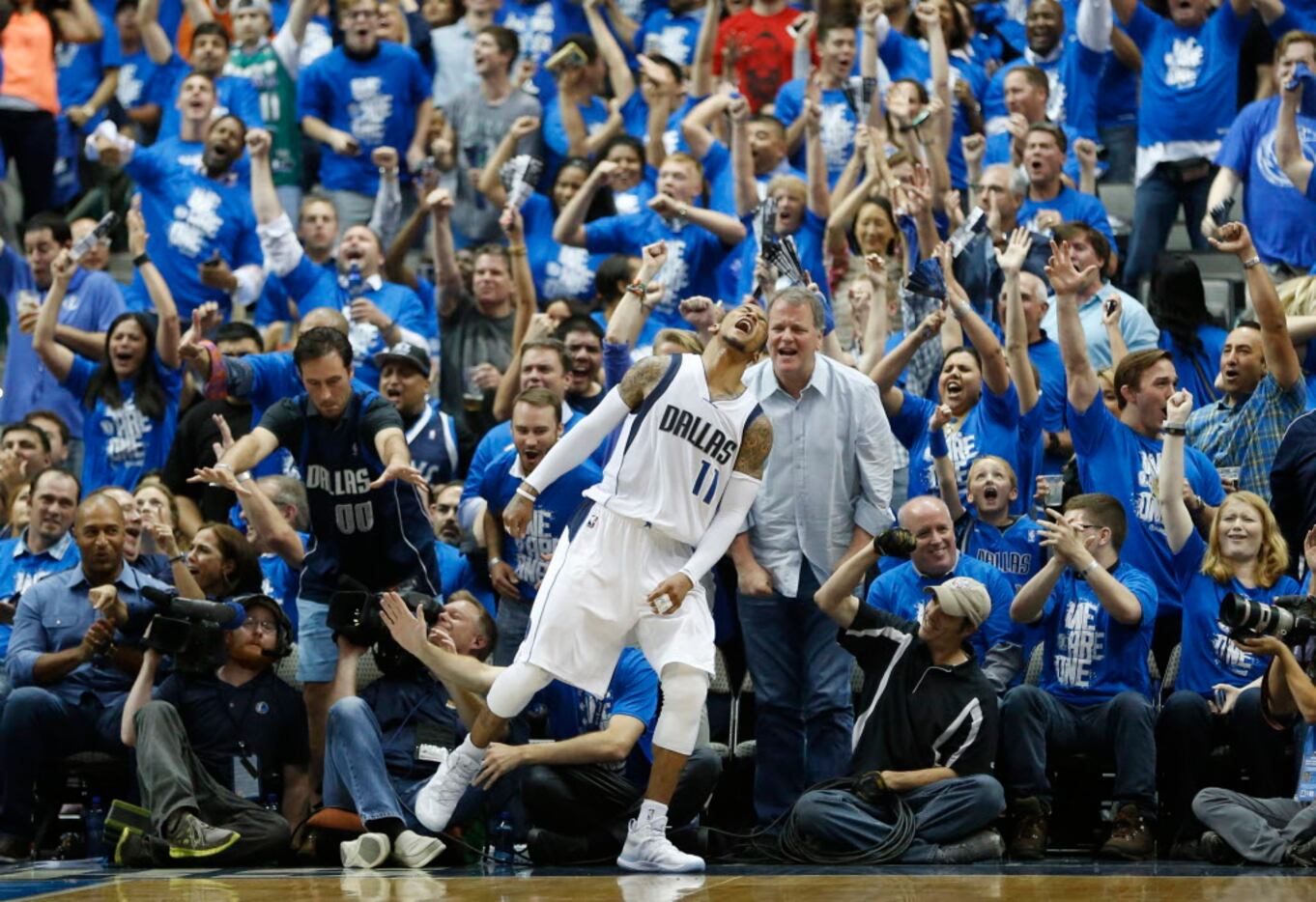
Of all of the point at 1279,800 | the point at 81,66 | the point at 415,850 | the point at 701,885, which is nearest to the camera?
the point at 701,885

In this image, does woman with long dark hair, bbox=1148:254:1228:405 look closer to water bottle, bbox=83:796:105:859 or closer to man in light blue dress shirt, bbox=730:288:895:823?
man in light blue dress shirt, bbox=730:288:895:823

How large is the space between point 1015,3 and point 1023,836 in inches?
322

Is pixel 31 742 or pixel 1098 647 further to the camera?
pixel 31 742

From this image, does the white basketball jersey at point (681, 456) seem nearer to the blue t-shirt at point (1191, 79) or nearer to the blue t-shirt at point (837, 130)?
the blue t-shirt at point (837, 130)

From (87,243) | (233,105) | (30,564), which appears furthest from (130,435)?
(233,105)

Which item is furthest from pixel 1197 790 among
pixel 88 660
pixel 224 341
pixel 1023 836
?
pixel 224 341

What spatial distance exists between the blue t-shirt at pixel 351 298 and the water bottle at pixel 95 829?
3.29 meters

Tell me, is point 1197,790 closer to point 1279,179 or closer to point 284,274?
point 1279,179

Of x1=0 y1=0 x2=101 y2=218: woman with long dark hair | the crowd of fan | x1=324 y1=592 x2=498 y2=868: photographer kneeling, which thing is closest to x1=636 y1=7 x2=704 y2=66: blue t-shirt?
the crowd of fan

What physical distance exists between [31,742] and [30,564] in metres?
1.50

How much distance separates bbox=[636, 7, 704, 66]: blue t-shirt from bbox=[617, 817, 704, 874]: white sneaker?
8.32 meters

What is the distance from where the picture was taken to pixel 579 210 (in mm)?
12609

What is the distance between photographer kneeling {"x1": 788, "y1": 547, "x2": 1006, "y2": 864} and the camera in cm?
814

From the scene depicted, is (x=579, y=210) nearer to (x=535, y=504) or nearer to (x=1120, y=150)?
(x=535, y=504)
